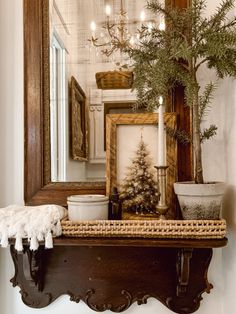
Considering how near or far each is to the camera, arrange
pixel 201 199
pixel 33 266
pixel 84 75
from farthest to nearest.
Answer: pixel 84 75 < pixel 33 266 < pixel 201 199

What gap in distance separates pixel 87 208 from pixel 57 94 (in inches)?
17.1

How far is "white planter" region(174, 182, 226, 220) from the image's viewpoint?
32.3 inches

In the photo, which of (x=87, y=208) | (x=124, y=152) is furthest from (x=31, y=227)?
(x=124, y=152)

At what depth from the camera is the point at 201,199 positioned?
82 centimetres

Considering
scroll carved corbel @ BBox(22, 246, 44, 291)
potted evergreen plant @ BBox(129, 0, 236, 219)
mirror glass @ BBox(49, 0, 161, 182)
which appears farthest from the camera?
mirror glass @ BBox(49, 0, 161, 182)

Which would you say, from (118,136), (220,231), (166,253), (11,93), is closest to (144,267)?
(166,253)

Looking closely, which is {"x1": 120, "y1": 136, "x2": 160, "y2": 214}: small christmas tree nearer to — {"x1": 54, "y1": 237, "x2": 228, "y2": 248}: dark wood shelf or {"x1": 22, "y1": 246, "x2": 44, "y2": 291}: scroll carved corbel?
{"x1": 54, "y1": 237, "x2": 228, "y2": 248}: dark wood shelf

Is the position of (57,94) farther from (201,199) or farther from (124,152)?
(201,199)

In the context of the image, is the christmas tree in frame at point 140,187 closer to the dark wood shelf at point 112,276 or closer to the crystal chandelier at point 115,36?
the dark wood shelf at point 112,276

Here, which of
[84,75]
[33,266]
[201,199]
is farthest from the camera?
[84,75]

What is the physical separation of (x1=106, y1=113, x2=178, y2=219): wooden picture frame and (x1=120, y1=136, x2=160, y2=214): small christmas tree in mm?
41

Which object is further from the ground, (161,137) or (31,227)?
(161,137)

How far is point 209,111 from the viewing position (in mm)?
1001

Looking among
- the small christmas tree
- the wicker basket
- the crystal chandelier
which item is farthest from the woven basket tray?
the crystal chandelier
